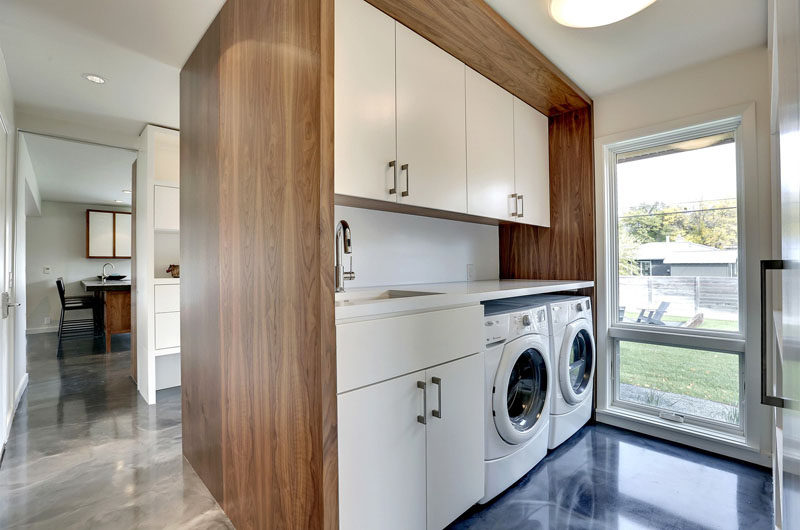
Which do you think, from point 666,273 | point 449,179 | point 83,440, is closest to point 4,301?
point 83,440

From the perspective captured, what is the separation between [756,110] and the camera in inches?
87.5

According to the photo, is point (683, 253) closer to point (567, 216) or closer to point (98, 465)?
point (567, 216)

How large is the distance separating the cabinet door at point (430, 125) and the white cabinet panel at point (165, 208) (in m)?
2.60

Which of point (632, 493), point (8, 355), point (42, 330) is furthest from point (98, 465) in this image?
point (42, 330)

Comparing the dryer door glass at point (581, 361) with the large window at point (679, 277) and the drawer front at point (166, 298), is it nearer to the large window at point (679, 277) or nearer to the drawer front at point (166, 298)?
the large window at point (679, 277)

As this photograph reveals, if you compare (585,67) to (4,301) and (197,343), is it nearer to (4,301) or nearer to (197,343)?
(197,343)

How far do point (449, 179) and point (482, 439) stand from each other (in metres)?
1.31

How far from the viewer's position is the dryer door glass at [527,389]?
2.02m

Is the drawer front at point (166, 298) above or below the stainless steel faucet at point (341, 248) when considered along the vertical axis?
below

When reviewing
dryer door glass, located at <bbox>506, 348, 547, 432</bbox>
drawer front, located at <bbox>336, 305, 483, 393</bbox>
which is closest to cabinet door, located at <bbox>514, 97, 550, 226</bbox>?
dryer door glass, located at <bbox>506, 348, 547, 432</bbox>

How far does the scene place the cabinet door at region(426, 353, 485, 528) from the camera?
4.95 feet

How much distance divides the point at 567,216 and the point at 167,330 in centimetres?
351

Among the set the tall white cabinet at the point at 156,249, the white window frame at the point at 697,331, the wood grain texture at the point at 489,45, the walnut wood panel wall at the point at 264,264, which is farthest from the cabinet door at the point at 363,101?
the tall white cabinet at the point at 156,249

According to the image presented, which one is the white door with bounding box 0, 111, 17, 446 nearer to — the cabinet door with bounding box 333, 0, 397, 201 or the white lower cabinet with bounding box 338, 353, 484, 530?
the cabinet door with bounding box 333, 0, 397, 201
